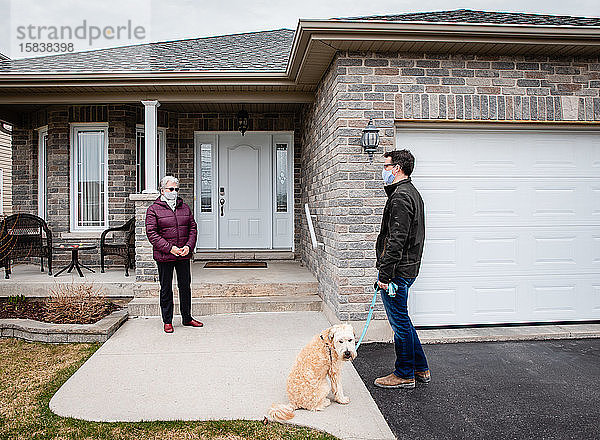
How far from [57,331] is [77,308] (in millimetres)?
557

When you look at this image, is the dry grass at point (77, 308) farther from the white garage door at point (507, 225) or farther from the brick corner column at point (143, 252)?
the white garage door at point (507, 225)

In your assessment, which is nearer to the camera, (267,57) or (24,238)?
(267,57)

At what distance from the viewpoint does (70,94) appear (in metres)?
7.43

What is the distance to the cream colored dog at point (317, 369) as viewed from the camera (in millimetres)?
3508

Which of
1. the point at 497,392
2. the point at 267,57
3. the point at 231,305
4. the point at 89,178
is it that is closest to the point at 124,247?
the point at 89,178

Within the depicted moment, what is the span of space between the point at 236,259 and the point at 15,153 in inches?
175

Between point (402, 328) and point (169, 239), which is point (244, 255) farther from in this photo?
point (402, 328)

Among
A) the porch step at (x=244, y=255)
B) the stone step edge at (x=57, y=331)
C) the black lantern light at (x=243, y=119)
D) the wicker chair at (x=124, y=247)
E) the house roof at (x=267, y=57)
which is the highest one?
the house roof at (x=267, y=57)

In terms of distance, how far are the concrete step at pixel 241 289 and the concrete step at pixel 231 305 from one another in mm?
120

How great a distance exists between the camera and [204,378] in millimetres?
4387

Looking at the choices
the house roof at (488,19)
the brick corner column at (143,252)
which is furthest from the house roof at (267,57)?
the brick corner column at (143,252)

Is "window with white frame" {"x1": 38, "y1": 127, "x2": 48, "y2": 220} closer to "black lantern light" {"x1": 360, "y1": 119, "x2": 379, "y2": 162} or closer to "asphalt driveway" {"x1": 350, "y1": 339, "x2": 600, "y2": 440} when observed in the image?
"black lantern light" {"x1": 360, "y1": 119, "x2": 379, "y2": 162}

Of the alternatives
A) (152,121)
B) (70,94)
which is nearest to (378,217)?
(152,121)

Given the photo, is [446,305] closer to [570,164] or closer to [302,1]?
[570,164]
